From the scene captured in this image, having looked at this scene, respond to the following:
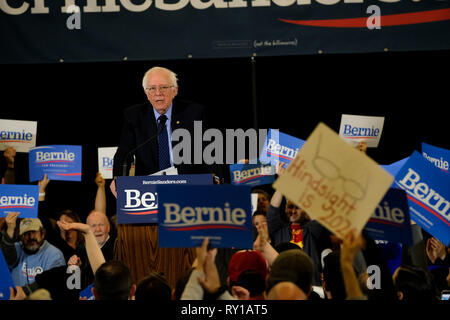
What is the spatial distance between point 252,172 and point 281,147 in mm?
319

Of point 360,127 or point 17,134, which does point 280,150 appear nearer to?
point 360,127

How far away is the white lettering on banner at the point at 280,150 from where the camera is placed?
5.64m

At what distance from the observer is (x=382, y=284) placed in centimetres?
311

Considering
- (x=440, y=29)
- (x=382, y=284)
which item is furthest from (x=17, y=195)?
(x=440, y=29)

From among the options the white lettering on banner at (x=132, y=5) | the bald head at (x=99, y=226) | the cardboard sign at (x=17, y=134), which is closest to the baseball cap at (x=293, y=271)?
the bald head at (x=99, y=226)

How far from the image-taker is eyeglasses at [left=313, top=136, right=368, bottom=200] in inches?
93.6

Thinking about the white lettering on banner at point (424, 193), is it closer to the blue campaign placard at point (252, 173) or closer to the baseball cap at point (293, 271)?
the baseball cap at point (293, 271)

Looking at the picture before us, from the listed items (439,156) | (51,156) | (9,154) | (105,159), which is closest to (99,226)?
(51,156)

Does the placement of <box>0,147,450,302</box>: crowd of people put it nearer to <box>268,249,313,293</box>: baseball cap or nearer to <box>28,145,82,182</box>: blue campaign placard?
<box>268,249,313,293</box>: baseball cap

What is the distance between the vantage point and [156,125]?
436 cm

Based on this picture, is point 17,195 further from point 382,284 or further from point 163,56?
point 382,284

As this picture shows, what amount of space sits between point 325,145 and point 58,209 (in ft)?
17.8

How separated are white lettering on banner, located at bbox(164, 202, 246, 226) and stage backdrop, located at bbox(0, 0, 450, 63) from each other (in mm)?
3360
